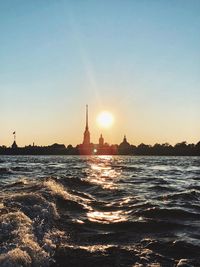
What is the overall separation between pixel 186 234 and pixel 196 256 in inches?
86.7

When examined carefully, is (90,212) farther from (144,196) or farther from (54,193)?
(144,196)

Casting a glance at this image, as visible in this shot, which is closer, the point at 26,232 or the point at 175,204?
the point at 26,232

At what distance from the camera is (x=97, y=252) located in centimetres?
831

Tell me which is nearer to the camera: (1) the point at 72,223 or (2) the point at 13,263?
(2) the point at 13,263

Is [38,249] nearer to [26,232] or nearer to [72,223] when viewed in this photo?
[26,232]

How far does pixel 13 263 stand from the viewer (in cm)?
649

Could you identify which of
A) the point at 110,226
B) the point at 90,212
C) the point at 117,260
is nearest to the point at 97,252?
the point at 117,260

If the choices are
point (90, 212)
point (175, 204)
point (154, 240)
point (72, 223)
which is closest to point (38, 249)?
point (154, 240)

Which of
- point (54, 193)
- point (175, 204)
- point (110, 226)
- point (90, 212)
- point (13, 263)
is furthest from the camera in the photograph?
point (54, 193)

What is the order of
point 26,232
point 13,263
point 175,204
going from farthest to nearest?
point 175,204 < point 26,232 < point 13,263

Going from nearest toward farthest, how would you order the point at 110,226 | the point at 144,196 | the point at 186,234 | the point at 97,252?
1. the point at 97,252
2. the point at 186,234
3. the point at 110,226
4. the point at 144,196

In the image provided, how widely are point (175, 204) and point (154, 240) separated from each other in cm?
689

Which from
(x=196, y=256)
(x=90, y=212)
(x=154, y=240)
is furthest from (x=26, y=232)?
(x=90, y=212)

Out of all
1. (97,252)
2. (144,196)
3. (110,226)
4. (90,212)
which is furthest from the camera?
(144,196)
